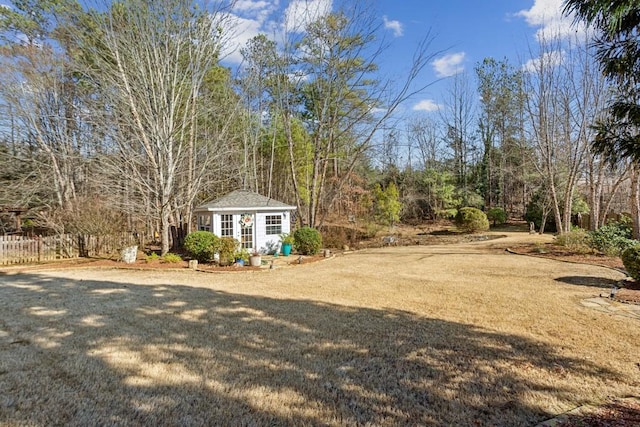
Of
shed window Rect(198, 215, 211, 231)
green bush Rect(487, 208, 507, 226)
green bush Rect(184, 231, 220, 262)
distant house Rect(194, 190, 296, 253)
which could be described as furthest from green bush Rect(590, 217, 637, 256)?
shed window Rect(198, 215, 211, 231)

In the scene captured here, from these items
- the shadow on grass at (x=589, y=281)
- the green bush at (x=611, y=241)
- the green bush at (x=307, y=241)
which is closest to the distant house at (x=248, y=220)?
the green bush at (x=307, y=241)

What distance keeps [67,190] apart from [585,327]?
62.8 ft

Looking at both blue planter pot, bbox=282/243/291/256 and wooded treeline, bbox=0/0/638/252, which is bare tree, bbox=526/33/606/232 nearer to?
wooded treeline, bbox=0/0/638/252

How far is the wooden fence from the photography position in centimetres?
1107

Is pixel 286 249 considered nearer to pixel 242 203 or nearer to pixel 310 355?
pixel 242 203

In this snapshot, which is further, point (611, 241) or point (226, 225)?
point (226, 225)

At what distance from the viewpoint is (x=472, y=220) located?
66.4ft

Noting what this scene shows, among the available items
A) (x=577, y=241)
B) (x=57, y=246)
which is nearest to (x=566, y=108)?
(x=577, y=241)

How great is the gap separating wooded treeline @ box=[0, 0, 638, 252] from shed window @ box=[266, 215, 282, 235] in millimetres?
1479

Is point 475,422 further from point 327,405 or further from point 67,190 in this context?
point 67,190

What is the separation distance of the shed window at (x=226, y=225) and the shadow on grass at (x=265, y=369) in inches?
293

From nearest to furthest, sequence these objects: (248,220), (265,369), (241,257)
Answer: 1. (265,369)
2. (241,257)
3. (248,220)

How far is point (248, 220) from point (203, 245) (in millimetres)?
2454

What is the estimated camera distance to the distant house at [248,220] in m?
12.6
